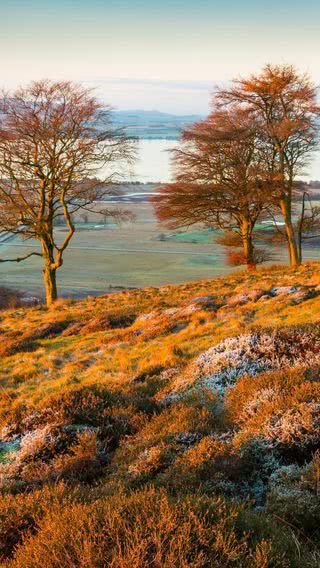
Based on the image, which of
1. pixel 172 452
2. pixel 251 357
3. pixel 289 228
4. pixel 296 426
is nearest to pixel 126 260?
pixel 289 228

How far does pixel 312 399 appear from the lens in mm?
6301

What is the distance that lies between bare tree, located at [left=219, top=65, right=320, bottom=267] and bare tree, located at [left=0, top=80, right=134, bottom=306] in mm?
7828

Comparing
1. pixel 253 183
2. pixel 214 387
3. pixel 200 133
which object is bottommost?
pixel 214 387

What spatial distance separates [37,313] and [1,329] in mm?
2788

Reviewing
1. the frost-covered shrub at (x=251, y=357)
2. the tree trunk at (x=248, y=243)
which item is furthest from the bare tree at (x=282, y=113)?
the frost-covered shrub at (x=251, y=357)

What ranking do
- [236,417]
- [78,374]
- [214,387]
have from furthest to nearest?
[78,374] → [214,387] → [236,417]

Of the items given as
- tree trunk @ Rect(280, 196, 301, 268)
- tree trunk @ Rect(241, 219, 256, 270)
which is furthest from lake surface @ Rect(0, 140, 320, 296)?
tree trunk @ Rect(241, 219, 256, 270)

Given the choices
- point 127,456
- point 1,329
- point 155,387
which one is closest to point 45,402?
point 155,387

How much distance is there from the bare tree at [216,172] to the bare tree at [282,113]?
0.78 meters

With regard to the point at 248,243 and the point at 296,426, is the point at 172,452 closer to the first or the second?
the point at 296,426

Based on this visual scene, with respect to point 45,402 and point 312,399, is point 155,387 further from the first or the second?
point 312,399

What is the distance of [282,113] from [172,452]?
25930mm

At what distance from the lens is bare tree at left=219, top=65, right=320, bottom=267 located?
26.5 m

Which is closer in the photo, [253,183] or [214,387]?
[214,387]
